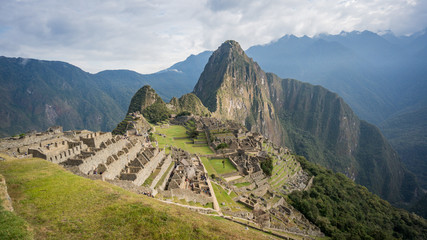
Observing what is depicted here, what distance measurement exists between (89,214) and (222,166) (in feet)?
107

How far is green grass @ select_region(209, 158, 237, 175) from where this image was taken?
132 ft

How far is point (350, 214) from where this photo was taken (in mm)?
50156

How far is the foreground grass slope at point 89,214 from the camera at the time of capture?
33.9ft

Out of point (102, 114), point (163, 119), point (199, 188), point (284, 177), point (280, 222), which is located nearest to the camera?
point (199, 188)

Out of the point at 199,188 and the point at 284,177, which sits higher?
the point at 199,188

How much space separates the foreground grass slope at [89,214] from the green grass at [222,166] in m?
27.4

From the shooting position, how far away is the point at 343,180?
74.0 meters

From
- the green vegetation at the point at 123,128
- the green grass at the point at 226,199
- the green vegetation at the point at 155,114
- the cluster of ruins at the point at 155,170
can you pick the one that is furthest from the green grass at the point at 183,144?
the green vegetation at the point at 155,114

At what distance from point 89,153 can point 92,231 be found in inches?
613

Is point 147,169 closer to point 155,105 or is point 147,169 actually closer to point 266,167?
point 266,167

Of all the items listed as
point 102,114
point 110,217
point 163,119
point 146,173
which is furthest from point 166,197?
point 102,114

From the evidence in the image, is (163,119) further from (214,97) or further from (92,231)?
(214,97)

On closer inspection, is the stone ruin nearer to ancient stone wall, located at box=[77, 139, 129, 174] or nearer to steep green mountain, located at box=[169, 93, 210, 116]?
ancient stone wall, located at box=[77, 139, 129, 174]

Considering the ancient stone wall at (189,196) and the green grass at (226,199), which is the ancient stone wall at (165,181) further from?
the green grass at (226,199)
